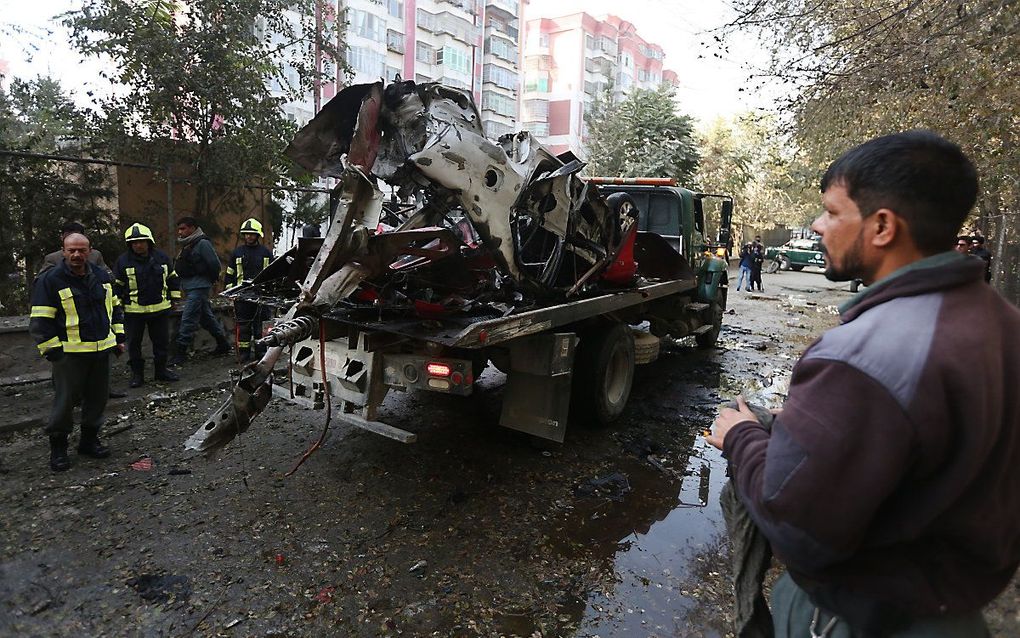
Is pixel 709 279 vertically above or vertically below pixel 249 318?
above

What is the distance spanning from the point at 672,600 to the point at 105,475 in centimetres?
383

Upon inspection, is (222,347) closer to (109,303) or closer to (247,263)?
(247,263)

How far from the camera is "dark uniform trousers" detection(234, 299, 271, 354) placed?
5491 millimetres

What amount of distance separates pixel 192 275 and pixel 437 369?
4.42 meters

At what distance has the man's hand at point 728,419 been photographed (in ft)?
4.59

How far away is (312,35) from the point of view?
891cm

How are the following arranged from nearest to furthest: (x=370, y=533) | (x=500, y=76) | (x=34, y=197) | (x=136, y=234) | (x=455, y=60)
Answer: (x=370, y=533) < (x=136, y=234) < (x=34, y=197) < (x=455, y=60) < (x=500, y=76)

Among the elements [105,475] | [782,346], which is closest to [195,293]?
[105,475]

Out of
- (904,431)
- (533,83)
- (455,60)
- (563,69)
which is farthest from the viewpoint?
(563,69)

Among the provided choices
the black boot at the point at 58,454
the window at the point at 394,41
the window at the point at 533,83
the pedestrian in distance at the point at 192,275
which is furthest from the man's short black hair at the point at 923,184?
the window at the point at 533,83

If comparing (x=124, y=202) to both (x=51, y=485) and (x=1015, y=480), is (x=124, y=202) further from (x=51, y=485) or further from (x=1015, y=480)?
(x=1015, y=480)

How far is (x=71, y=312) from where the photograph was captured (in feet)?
14.1

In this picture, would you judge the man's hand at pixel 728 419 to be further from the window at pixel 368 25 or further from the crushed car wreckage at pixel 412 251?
the window at pixel 368 25

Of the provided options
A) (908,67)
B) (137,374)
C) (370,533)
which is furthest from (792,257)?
(370,533)
